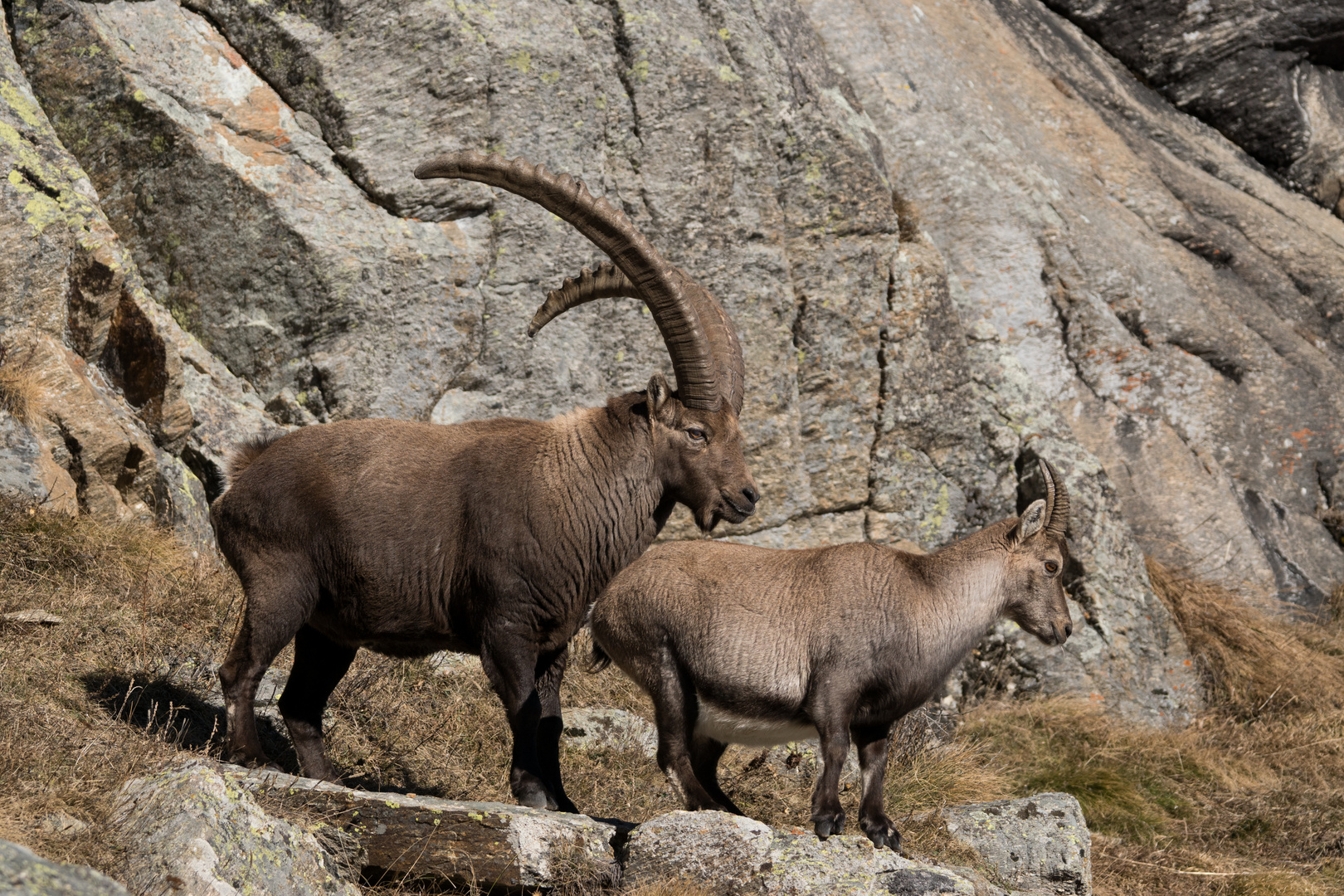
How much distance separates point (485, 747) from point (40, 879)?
4.59 meters

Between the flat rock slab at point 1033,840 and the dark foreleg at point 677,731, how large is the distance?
5.08ft

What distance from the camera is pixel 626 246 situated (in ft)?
22.1

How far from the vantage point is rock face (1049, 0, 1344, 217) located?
1700 cm

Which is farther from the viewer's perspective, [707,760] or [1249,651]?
[1249,651]

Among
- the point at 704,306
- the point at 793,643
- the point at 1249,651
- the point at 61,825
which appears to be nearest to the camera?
the point at 61,825

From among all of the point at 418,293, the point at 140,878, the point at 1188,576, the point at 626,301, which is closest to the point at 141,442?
the point at 418,293

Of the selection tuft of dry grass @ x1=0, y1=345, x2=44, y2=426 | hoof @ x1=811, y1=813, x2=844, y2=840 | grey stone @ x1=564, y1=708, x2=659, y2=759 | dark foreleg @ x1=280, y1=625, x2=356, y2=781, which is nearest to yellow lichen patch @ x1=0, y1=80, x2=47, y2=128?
tuft of dry grass @ x1=0, y1=345, x2=44, y2=426

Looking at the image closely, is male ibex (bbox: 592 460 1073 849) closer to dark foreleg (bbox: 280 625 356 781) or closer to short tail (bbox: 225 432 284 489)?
dark foreleg (bbox: 280 625 356 781)

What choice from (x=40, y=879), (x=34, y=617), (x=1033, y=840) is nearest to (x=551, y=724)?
(x=1033, y=840)

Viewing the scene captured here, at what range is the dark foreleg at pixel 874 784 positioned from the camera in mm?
6789

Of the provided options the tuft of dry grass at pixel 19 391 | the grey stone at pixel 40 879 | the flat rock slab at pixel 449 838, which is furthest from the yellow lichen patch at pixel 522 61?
the grey stone at pixel 40 879

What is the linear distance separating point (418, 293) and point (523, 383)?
1176 mm

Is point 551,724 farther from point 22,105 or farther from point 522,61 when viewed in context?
point 22,105

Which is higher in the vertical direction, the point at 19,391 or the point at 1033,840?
the point at 1033,840
